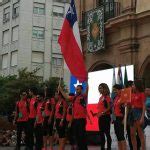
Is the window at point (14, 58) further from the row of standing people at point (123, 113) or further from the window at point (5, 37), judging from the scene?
the row of standing people at point (123, 113)

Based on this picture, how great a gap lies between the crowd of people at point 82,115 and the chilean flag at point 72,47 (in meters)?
0.69

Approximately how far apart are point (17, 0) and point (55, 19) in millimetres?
4772

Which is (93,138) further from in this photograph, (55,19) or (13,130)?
(55,19)

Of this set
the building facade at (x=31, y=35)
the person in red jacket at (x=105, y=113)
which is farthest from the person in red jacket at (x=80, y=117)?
the building facade at (x=31, y=35)

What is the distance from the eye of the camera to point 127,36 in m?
Result: 19.1

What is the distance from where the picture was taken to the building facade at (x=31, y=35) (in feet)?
160

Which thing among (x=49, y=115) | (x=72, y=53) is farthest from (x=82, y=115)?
(x=49, y=115)

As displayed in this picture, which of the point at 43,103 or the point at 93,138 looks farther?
the point at 93,138

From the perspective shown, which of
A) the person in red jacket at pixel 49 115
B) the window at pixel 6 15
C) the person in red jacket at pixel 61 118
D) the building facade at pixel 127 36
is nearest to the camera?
the person in red jacket at pixel 61 118

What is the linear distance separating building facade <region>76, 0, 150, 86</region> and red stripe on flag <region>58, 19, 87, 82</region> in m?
5.60

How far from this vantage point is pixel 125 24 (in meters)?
19.1

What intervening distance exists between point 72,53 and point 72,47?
0.69 ft

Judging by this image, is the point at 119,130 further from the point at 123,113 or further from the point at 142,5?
the point at 142,5

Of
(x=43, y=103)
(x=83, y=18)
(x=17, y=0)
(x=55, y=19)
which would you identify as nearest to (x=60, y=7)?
(x=55, y=19)
